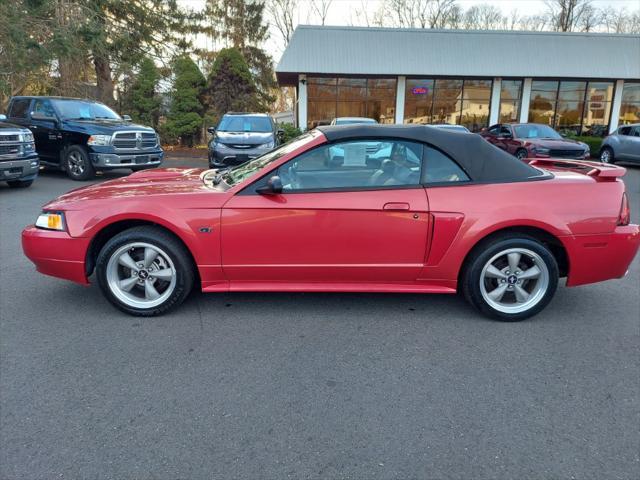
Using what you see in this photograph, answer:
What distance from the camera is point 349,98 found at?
23.5 meters

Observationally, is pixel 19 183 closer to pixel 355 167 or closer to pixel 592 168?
pixel 355 167

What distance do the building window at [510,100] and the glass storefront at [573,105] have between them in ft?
2.43

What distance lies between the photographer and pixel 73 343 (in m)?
3.42

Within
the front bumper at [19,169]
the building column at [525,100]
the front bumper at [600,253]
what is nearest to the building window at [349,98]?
the building column at [525,100]

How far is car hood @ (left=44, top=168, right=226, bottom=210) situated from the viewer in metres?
3.74

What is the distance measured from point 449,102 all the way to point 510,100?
3097 millimetres

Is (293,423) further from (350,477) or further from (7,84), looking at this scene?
(7,84)

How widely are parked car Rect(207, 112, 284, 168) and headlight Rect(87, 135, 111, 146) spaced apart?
2.53m

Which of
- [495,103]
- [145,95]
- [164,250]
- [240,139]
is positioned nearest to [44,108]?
[240,139]

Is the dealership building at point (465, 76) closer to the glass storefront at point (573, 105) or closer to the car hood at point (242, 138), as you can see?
the glass storefront at point (573, 105)

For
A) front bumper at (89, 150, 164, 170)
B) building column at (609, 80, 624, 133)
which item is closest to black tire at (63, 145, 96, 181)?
front bumper at (89, 150, 164, 170)

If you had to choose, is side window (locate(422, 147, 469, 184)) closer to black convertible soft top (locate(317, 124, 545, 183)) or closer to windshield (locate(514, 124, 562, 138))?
black convertible soft top (locate(317, 124, 545, 183))

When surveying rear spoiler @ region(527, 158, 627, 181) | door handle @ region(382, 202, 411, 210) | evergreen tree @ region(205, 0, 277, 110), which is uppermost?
evergreen tree @ region(205, 0, 277, 110)

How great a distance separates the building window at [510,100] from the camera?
77.6 feet
